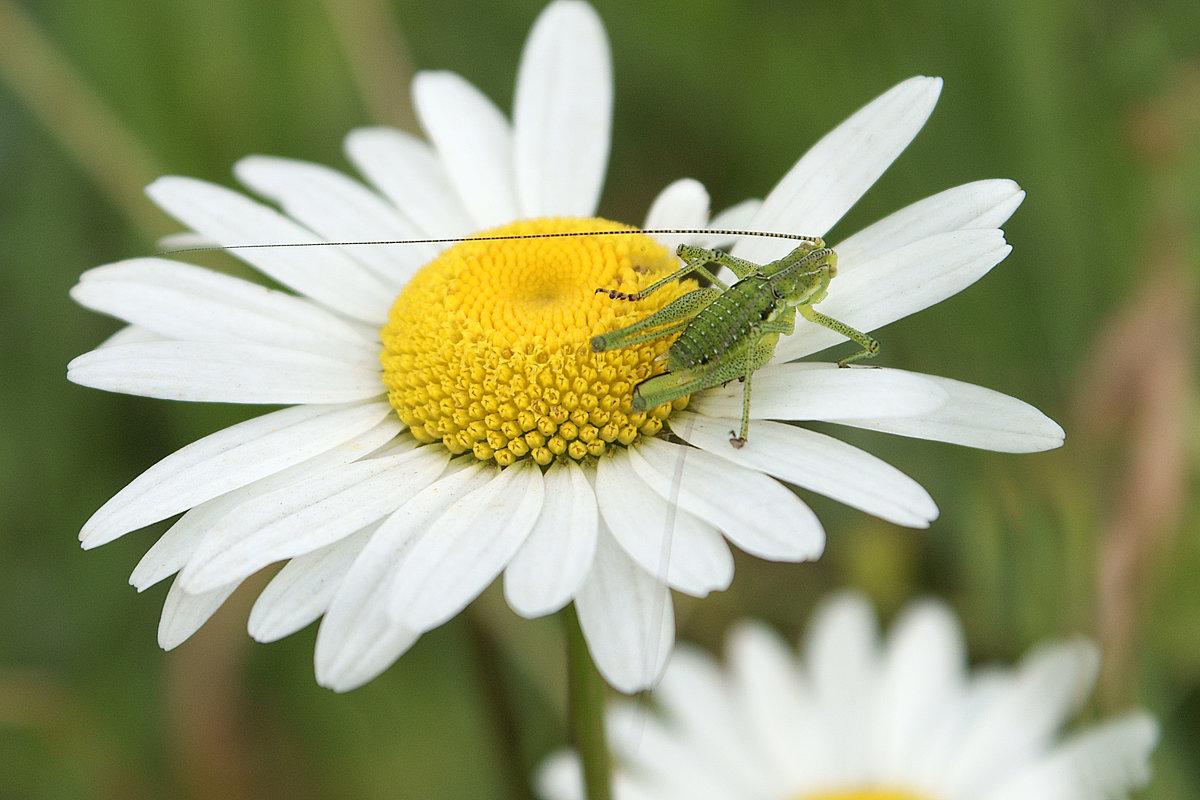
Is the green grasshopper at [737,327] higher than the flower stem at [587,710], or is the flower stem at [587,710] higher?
the green grasshopper at [737,327]

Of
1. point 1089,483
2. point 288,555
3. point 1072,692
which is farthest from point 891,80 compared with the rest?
point 288,555

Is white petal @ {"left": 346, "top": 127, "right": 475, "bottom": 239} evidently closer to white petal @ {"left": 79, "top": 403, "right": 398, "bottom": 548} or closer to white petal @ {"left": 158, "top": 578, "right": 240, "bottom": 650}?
white petal @ {"left": 79, "top": 403, "right": 398, "bottom": 548}

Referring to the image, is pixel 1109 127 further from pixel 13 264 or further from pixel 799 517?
pixel 13 264

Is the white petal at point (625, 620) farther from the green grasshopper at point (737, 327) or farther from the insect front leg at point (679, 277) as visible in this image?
the insect front leg at point (679, 277)

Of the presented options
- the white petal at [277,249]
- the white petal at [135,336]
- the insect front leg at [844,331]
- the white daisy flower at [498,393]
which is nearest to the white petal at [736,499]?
the white daisy flower at [498,393]

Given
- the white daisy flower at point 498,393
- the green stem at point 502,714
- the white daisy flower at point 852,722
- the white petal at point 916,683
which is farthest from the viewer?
the white petal at point 916,683

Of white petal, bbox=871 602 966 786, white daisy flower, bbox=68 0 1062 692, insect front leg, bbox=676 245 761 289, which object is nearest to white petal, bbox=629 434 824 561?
white daisy flower, bbox=68 0 1062 692

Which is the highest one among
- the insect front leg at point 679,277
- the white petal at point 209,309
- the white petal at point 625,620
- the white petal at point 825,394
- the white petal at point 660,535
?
the white petal at point 209,309

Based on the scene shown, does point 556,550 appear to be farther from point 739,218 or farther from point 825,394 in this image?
point 739,218

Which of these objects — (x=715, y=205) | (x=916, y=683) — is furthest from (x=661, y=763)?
(x=715, y=205)
